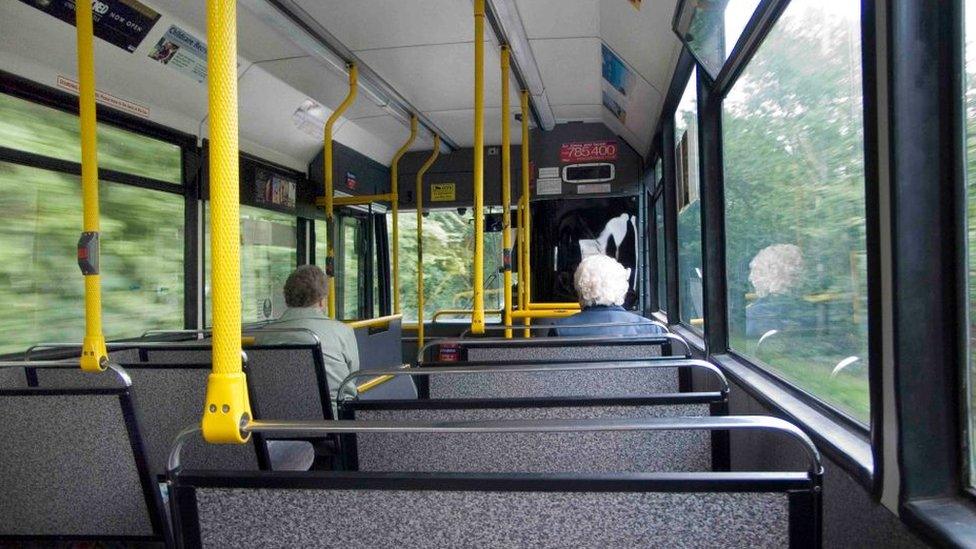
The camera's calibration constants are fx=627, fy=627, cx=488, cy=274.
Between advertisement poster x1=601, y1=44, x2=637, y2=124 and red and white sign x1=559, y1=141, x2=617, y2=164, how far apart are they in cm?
75

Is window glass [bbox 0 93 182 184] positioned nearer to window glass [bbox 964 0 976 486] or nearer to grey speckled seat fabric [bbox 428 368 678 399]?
grey speckled seat fabric [bbox 428 368 678 399]

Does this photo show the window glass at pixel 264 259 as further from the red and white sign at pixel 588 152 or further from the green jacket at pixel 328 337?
the red and white sign at pixel 588 152

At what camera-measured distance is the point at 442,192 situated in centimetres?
661

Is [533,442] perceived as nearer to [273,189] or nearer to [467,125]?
[273,189]

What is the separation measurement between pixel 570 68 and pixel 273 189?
253 centimetres

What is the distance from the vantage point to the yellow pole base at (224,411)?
0.90 meters

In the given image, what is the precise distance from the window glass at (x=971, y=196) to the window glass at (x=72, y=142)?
3.42 m

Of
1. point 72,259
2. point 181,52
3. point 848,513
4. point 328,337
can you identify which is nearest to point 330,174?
point 181,52

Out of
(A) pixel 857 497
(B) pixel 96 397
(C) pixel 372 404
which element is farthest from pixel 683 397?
(B) pixel 96 397

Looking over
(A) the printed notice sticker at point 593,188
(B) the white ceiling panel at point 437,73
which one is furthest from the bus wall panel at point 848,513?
(A) the printed notice sticker at point 593,188

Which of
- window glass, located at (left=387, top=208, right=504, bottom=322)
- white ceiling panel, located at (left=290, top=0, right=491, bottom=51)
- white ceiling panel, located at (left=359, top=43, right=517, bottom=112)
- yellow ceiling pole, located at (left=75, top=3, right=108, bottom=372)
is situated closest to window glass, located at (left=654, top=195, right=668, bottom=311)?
window glass, located at (left=387, top=208, right=504, bottom=322)

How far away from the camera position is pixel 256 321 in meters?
4.89

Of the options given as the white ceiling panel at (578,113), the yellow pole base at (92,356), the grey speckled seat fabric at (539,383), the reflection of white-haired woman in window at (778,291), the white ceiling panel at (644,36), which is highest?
the white ceiling panel at (578,113)

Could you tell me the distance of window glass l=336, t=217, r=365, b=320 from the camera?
619 cm
